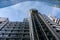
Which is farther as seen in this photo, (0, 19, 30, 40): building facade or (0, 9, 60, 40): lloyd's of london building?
(0, 19, 30, 40): building facade

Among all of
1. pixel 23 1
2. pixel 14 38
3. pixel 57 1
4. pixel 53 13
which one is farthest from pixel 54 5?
pixel 14 38

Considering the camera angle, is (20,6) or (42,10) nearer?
(42,10)

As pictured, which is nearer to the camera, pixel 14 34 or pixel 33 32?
pixel 33 32

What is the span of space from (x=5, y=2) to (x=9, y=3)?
70 centimetres

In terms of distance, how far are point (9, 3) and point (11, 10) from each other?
1.74 m

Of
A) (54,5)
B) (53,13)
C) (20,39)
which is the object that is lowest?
(20,39)

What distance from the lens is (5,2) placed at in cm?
A: 1739

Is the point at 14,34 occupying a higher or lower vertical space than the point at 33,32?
lower

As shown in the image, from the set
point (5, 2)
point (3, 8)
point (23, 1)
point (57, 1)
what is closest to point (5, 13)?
point (3, 8)

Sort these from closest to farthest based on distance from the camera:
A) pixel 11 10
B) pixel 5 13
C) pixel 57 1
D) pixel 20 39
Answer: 1. pixel 20 39
2. pixel 5 13
3. pixel 11 10
4. pixel 57 1

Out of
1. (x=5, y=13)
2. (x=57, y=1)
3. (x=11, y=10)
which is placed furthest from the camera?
(x=57, y=1)

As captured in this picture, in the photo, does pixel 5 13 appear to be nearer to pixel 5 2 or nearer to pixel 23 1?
pixel 5 2

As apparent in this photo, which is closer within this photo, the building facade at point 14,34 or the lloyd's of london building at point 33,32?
the lloyd's of london building at point 33,32

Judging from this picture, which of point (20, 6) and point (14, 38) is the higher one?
point (20, 6)
